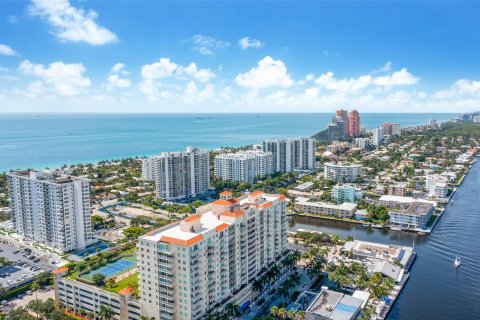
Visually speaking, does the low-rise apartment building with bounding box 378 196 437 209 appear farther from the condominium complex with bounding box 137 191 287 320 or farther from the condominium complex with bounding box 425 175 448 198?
the condominium complex with bounding box 137 191 287 320

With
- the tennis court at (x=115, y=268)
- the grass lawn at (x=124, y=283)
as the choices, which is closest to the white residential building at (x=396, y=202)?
the tennis court at (x=115, y=268)

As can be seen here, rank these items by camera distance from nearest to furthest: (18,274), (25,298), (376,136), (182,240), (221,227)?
(182,240) → (221,227) → (25,298) → (18,274) → (376,136)

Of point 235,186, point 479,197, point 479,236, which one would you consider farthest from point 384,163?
point 479,236

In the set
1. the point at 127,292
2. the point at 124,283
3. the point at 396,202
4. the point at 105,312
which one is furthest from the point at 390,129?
the point at 105,312

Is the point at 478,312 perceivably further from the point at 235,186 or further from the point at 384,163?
the point at 384,163

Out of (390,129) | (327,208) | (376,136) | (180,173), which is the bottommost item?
(327,208)

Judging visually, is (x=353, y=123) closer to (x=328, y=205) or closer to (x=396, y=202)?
(x=396, y=202)
